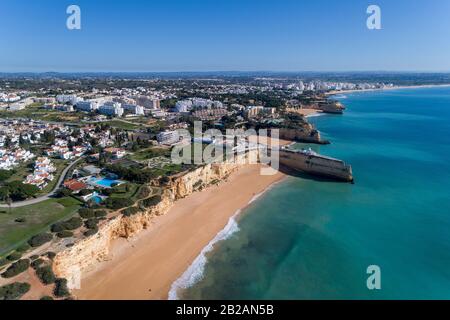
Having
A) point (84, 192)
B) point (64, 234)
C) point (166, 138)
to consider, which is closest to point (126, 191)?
point (84, 192)

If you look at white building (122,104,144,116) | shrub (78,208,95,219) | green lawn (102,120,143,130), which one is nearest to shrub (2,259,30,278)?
shrub (78,208,95,219)

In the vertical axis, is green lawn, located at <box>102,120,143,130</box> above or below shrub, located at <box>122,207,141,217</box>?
above

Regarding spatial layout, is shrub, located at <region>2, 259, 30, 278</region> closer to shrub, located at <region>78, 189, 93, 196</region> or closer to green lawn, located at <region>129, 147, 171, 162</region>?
shrub, located at <region>78, 189, 93, 196</region>

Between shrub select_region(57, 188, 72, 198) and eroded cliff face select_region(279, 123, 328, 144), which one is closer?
shrub select_region(57, 188, 72, 198)

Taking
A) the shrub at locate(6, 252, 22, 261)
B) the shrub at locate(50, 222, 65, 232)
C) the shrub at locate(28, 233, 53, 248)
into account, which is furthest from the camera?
the shrub at locate(50, 222, 65, 232)

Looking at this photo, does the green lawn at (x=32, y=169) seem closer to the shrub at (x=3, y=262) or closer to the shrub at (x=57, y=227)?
the shrub at (x=57, y=227)

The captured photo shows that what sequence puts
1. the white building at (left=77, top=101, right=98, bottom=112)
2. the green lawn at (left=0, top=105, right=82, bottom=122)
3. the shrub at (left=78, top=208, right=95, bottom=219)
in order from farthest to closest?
the white building at (left=77, top=101, right=98, bottom=112)
the green lawn at (left=0, top=105, right=82, bottom=122)
the shrub at (left=78, top=208, right=95, bottom=219)
